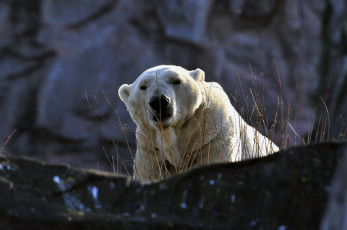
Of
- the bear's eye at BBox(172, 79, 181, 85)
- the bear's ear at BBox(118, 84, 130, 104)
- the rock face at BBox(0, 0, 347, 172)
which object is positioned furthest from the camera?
the rock face at BBox(0, 0, 347, 172)

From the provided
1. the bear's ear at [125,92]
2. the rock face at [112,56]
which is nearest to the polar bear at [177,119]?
the bear's ear at [125,92]

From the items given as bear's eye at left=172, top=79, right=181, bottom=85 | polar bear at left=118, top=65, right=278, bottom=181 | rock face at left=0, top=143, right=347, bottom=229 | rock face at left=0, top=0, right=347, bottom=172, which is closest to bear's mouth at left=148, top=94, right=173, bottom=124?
polar bear at left=118, top=65, right=278, bottom=181

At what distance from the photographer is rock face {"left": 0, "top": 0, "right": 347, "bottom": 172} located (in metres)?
9.73

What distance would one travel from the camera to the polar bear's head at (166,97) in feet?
12.5

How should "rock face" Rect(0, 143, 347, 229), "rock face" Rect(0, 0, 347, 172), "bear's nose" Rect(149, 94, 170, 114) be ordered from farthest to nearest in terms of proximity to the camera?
"rock face" Rect(0, 0, 347, 172) < "bear's nose" Rect(149, 94, 170, 114) < "rock face" Rect(0, 143, 347, 229)

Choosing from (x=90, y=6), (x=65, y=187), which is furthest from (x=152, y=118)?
(x=90, y=6)

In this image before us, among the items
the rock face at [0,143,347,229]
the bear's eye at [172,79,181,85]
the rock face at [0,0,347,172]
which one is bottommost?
the rock face at [0,0,347,172]

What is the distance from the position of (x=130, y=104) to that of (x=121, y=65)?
5.72 metres

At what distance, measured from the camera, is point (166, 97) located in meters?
3.81

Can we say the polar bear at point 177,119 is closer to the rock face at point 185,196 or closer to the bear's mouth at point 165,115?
the bear's mouth at point 165,115

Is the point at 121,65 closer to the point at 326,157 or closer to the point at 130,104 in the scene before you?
the point at 130,104

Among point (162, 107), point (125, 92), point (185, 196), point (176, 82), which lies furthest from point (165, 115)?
point (185, 196)

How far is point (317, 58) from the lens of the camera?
1005 centimetres

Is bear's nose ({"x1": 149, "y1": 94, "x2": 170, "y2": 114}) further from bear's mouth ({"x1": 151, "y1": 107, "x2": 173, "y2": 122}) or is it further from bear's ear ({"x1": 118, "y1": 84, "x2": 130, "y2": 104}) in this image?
bear's ear ({"x1": 118, "y1": 84, "x2": 130, "y2": 104})
